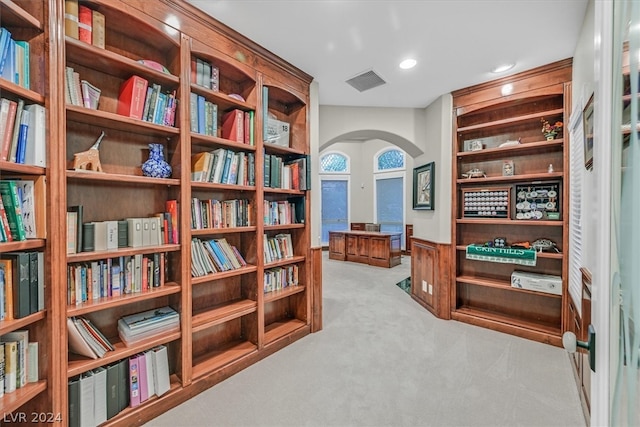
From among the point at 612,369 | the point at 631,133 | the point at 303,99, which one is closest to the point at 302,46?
the point at 303,99

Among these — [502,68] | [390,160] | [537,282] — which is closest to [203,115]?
[502,68]

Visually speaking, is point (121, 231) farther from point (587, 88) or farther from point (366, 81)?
point (587, 88)

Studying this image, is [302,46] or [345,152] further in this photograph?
[345,152]

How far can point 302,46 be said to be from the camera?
97.2 inches

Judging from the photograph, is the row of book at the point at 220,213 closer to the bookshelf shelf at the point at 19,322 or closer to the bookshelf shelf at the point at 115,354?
the bookshelf shelf at the point at 115,354

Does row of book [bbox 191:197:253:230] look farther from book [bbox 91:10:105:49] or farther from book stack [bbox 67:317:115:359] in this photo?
book [bbox 91:10:105:49]

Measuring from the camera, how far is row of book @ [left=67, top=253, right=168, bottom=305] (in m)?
1.66

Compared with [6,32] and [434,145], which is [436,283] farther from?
[6,32]

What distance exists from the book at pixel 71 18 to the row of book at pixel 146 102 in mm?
328

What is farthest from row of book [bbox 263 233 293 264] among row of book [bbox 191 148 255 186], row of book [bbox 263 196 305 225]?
row of book [bbox 191 148 255 186]

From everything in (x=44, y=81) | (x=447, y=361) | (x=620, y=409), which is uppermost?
(x=44, y=81)

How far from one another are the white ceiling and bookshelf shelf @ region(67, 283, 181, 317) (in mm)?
1952

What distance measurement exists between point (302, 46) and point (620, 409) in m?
2.74

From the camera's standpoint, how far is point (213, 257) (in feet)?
7.65
